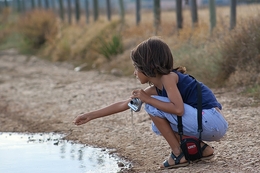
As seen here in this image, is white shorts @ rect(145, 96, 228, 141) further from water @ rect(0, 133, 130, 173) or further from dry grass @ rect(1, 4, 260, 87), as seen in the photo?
dry grass @ rect(1, 4, 260, 87)

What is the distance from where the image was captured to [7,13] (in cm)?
4384

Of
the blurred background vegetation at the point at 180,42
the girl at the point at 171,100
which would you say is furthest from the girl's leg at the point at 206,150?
the blurred background vegetation at the point at 180,42

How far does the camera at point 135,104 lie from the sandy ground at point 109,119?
605 mm

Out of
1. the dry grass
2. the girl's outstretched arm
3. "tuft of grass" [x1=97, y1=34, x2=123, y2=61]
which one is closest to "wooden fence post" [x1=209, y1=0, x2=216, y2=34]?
the dry grass

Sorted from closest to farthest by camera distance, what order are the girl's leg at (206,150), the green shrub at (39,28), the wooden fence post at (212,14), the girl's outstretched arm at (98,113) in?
A: the girl's leg at (206,150) < the girl's outstretched arm at (98,113) < the wooden fence post at (212,14) < the green shrub at (39,28)

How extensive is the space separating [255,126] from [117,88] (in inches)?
177

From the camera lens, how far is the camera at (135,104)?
4.74 metres

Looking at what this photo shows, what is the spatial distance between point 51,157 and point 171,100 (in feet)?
6.13

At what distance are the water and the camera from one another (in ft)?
2.49

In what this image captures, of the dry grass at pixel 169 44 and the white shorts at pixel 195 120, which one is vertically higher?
the white shorts at pixel 195 120

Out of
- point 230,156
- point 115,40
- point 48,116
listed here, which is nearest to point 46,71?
point 115,40

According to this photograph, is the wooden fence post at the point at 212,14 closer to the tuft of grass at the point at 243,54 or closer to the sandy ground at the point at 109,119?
Answer: the sandy ground at the point at 109,119

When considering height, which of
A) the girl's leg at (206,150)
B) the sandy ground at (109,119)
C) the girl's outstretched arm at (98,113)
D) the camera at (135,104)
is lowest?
the sandy ground at (109,119)

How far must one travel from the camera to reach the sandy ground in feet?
17.5
